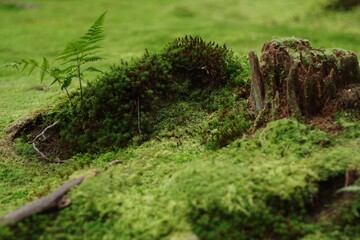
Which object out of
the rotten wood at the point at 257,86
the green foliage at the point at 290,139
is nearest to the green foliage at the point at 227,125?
the rotten wood at the point at 257,86

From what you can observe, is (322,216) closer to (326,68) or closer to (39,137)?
(326,68)

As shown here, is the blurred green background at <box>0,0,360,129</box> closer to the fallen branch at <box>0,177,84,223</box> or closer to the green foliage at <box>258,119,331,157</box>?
the fallen branch at <box>0,177,84,223</box>

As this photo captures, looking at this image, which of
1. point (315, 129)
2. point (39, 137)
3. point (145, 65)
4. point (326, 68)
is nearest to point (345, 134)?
point (315, 129)

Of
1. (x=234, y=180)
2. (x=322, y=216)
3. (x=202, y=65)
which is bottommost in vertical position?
(x=322, y=216)

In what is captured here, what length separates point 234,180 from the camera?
4395 millimetres

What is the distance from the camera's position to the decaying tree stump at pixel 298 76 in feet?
18.2

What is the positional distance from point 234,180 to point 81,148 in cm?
270

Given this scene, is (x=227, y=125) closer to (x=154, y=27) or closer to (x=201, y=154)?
(x=201, y=154)

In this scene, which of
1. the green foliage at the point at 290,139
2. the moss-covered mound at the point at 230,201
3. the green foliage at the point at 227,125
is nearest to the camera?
the moss-covered mound at the point at 230,201

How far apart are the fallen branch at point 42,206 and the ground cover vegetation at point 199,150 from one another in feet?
0.24

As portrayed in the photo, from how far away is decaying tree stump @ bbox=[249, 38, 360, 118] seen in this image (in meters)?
5.55

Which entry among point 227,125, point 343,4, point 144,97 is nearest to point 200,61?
point 144,97

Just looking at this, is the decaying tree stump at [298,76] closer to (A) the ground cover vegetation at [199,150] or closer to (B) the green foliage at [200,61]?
(A) the ground cover vegetation at [199,150]

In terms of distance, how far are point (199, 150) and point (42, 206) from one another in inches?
82.5
